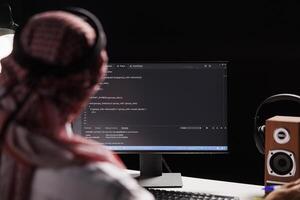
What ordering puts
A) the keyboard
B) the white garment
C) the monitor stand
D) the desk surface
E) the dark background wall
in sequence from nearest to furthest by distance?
the white garment
the keyboard
the desk surface
the monitor stand
the dark background wall

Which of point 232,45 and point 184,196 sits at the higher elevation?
point 232,45

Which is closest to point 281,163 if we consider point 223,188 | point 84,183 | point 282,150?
point 282,150

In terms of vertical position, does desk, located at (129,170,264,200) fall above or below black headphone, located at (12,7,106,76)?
below

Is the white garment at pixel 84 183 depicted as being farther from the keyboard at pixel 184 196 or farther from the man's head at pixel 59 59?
the keyboard at pixel 184 196

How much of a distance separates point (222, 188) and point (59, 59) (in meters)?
1.06

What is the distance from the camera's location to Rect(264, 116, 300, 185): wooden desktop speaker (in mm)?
1669

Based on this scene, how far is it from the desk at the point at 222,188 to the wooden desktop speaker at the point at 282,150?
0.21 ft

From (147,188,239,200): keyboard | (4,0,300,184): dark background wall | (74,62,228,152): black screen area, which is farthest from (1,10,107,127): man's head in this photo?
(4,0,300,184): dark background wall

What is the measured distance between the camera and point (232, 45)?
6.53 ft

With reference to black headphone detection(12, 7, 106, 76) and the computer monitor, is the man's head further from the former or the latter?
the computer monitor

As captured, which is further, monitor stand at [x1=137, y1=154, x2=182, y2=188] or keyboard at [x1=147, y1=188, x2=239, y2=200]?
monitor stand at [x1=137, y1=154, x2=182, y2=188]

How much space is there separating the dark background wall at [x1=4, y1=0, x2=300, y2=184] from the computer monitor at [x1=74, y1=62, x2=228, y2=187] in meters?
0.16

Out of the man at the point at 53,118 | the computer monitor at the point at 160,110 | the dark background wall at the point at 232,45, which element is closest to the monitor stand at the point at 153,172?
the computer monitor at the point at 160,110

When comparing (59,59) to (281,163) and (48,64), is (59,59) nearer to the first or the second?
(48,64)
